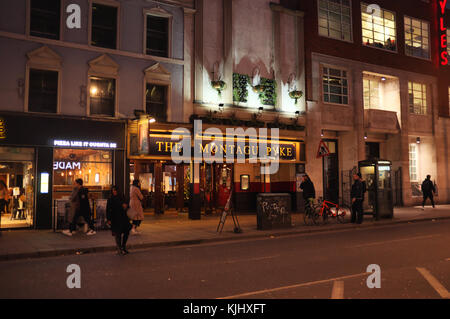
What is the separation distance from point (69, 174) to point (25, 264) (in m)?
7.07

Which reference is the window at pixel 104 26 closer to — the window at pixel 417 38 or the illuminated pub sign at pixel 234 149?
the illuminated pub sign at pixel 234 149

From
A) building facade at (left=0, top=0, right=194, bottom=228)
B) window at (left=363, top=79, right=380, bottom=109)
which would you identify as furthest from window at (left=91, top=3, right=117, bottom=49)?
window at (left=363, top=79, right=380, bottom=109)

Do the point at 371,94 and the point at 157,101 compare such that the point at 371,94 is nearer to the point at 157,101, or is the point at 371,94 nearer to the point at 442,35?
the point at 442,35

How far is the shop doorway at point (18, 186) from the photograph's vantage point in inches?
589

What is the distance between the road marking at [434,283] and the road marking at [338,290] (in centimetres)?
141

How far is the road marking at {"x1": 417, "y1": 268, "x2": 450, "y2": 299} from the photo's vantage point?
20.0 feet

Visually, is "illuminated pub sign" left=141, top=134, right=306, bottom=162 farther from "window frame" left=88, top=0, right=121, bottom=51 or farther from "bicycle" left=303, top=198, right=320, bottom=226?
"bicycle" left=303, top=198, right=320, bottom=226

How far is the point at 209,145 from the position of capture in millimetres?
18641

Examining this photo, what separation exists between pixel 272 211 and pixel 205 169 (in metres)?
6.50

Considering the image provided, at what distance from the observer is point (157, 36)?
1827cm

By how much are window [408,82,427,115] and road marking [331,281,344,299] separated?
75.4ft

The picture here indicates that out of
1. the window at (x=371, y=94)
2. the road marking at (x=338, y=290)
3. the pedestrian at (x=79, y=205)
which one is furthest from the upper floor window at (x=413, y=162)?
the road marking at (x=338, y=290)

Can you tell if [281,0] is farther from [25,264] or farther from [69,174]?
[25,264]

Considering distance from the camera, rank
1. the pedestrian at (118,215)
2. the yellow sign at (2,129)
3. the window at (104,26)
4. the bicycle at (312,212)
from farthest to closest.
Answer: the window at (104,26) < the bicycle at (312,212) < the yellow sign at (2,129) < the pedestrian at (118,215)
